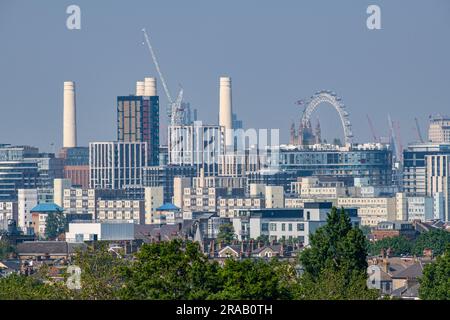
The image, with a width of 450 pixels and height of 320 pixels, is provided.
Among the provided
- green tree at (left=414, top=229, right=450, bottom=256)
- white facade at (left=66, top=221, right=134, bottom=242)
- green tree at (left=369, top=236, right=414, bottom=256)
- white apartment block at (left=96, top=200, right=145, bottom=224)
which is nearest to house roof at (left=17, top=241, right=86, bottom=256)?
white facade at (left=66, top=221, right=134, bottom=242)

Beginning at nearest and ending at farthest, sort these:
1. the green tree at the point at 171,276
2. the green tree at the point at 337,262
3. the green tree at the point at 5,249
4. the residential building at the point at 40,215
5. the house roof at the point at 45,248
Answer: the green tree at the point at 171,276 → the green tree at the point at 337,262 → the green tree at the point at 5,249 → the house roof at the point at 45,248 → the residential building at the point at 40,215

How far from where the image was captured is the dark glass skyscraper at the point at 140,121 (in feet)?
615

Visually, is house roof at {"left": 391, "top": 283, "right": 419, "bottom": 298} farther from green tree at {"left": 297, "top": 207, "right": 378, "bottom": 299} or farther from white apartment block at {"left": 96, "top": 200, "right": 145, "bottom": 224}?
white apartment block at {"left": 96, "top": 200, "right": 145, "bottom": 224}

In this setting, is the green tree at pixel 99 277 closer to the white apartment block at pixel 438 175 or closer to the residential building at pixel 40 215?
the residential building at pixel 40 215

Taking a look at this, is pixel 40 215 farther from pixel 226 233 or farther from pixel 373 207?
pixel 226 233

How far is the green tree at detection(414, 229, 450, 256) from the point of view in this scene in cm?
7673

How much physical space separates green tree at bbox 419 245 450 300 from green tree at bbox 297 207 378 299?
3.84 feet

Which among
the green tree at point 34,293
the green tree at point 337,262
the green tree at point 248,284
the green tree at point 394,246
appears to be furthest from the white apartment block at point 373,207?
the green tree at point 248,284

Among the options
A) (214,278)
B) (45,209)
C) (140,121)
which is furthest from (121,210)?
(214,278)

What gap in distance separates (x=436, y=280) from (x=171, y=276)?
14.1 meters

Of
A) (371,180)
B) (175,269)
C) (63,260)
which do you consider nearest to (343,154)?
(371,180)

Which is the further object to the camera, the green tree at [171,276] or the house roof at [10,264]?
the house roof at [10,264]

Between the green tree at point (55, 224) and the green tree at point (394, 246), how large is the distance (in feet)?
107

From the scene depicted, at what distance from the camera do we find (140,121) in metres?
189
